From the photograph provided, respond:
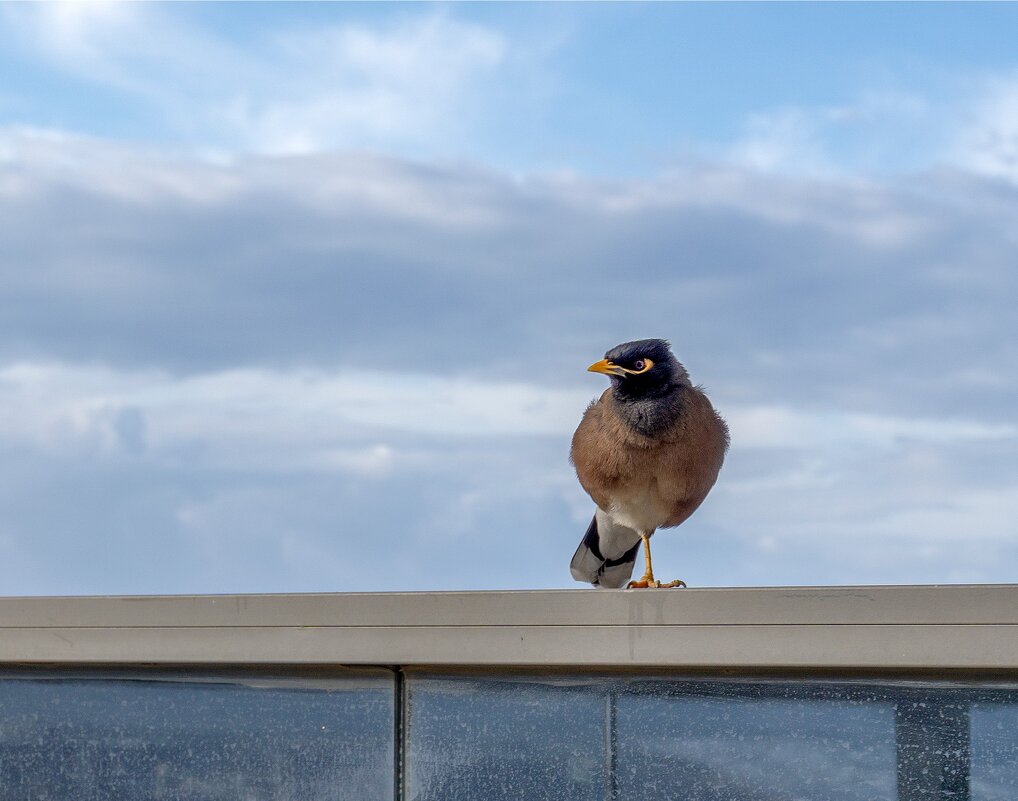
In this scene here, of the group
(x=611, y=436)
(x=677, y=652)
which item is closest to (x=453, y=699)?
(x=677, y=652)

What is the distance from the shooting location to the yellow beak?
522cm

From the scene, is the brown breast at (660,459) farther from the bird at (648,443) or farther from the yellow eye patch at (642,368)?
the yellow eye patch at (642,368)

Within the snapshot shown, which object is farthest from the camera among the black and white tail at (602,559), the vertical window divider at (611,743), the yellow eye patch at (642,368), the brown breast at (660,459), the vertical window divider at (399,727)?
the black and white tail at (602,559)

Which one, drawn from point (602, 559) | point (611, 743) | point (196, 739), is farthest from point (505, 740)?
point (602, 559)

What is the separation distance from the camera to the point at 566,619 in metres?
3.32

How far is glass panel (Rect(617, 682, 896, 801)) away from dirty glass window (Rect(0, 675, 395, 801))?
0.70m

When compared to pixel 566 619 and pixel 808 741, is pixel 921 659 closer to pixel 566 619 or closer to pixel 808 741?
pixel 808 741

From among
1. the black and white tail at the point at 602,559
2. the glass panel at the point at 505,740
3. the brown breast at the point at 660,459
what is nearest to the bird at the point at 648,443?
the brown breast at the point at 660,459

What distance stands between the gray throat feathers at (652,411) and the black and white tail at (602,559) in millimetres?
650

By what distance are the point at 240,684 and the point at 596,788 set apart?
1.06 metres

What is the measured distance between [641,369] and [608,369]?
0.13m

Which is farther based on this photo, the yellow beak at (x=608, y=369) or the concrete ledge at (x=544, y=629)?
the yellow beak at (x=608, y=369)

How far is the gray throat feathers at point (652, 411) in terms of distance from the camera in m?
5.10

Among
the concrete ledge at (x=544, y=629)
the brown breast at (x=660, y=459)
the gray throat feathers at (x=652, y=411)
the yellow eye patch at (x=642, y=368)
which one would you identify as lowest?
the concrete ledge at (x=544, y=629)
